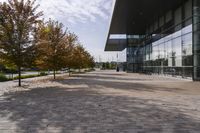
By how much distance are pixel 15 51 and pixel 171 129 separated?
1548 cm

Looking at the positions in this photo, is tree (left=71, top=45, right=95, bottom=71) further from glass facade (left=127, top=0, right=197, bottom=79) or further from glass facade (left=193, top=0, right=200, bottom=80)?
glass facade (left=193, top=0, right=200, bottom=80)

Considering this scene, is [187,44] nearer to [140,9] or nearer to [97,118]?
[140,9]

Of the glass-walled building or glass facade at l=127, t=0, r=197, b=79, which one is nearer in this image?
glass facade at l=127, t=0, r=197, b=79

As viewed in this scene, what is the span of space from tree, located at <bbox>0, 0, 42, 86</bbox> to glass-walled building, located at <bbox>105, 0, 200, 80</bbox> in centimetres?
972

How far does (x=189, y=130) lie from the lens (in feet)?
23.6

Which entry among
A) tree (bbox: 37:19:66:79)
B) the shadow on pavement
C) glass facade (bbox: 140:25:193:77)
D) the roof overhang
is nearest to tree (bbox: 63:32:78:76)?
tree (bbox: 37:19:66:79)

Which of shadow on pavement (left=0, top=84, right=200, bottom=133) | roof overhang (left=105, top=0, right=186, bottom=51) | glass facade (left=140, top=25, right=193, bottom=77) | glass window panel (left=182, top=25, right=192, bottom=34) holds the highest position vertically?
roof overhang (left=105, top=0, right=186, bottom=51)

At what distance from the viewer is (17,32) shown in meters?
20.9

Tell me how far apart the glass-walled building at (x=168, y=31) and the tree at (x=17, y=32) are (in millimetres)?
9723

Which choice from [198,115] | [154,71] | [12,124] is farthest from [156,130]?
[154,71]

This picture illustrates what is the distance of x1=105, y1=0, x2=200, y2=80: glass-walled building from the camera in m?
26.5

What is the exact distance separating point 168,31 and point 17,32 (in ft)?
66.4

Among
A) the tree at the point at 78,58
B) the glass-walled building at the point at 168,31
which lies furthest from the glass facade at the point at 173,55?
the tree at the point at 78,58

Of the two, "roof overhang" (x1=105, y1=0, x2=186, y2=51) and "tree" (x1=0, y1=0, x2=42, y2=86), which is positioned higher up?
"roof overhang" (x1=105, y1=0, x2=186, y2=51)
